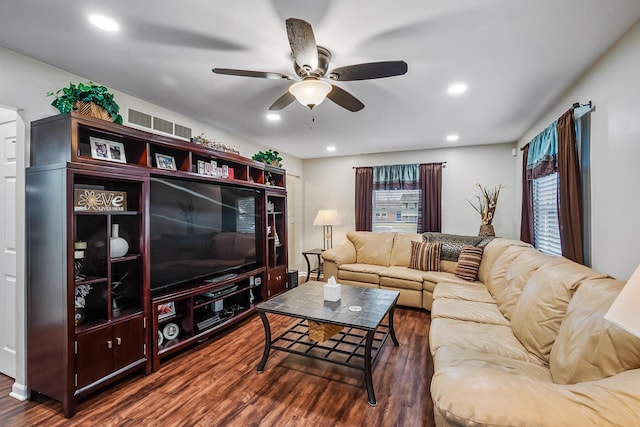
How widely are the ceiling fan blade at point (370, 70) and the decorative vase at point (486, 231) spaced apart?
3.53 meters

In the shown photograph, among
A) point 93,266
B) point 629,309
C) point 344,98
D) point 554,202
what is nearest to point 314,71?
point 344,98

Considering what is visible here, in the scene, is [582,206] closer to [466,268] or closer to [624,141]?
[624,141]

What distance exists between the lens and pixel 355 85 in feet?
8.24

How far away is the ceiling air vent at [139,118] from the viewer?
109 inches

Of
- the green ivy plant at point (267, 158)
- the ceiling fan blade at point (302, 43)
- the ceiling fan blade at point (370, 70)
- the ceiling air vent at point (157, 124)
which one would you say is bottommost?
the green ivy plant at point (267, 158)

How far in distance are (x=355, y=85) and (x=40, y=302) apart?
9.37 feet

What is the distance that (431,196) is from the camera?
4.98 meters

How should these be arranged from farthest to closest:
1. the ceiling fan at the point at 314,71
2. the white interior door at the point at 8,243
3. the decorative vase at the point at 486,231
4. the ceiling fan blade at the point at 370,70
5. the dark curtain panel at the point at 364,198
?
the dark curtain panel at the point at 364,198 → the decorative vase at the point at 486,231 → the white interior door at the point at 8,243 → the ceiling fan blade at the point at 370,70 → the ceiling fan at the point at 314,71

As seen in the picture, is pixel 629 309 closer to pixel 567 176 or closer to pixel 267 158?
pixel 567 176

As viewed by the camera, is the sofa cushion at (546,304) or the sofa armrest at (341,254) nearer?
the sofa cushion at (546,304)

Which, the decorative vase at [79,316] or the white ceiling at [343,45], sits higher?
the white ceiling at [343,45]

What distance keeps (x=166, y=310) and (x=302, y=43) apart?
250cm

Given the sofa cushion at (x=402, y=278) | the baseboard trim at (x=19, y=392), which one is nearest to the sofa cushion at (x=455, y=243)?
the sofa cushion at (x=402, y=278)

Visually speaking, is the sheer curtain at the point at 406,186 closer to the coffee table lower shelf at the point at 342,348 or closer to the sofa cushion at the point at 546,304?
the coffee table lower shelf at the point at 342,348
